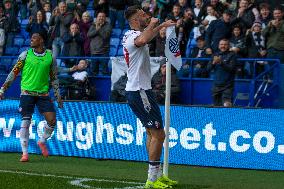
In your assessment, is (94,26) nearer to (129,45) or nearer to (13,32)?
(13,32)

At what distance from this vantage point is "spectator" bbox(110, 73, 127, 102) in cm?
1878

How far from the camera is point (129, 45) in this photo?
36.9 ft

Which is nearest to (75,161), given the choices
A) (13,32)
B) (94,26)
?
(94,26)

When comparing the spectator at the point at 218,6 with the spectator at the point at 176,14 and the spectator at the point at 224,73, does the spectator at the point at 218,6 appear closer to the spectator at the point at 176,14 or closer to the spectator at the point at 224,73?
the spectator at the point at 176,14

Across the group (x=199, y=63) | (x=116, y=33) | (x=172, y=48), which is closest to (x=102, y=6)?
(x=116, y=33)

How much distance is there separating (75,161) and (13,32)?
948 cm

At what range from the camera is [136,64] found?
37.2 feet

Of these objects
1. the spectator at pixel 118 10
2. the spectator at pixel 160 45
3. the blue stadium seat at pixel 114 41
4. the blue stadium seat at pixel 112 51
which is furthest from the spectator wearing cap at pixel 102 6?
the spectator at pixel 160 45

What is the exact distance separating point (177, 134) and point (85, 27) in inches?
273

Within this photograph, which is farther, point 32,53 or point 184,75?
point 184,75

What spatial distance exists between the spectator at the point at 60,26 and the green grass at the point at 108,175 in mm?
6266

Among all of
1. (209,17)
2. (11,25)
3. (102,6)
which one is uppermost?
(102,6)

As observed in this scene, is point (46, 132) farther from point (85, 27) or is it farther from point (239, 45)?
point (85, 27)

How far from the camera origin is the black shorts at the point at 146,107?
37.2 feet
